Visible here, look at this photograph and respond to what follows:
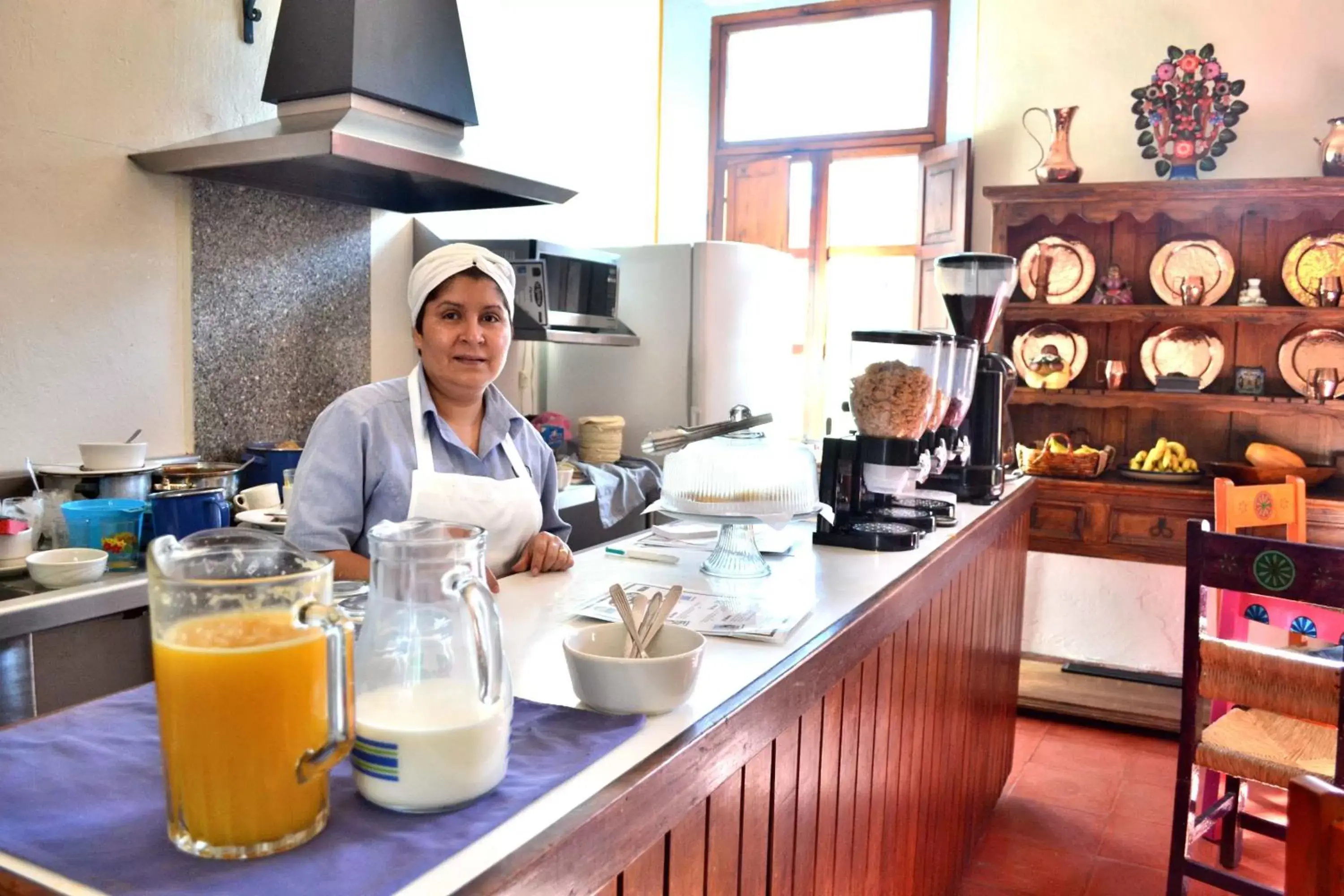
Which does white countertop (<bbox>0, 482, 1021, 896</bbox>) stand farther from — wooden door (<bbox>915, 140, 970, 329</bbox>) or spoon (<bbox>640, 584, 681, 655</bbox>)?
wooden door (<bbox>915, 140, 970, 329</bbox>)

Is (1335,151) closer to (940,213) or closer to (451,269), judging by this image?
(940,213)

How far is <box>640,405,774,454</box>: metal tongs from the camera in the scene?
183 cm

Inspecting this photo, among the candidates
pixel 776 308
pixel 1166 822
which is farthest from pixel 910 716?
pixel 776 308

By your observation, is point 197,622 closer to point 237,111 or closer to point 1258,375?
point 237,111

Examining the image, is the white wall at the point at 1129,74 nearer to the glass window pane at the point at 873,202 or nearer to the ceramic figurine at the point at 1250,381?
the glass window pane at the point at 873,202

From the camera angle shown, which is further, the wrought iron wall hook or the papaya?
the papaya

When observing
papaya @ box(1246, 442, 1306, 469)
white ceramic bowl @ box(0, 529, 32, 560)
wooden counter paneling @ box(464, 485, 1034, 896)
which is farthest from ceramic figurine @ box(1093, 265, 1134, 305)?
white ceramic bowl @ box(0, 529, 32, 560)

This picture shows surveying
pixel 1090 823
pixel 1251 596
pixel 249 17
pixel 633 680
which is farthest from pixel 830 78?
pixel 633 680

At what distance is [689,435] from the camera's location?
6.05 feet

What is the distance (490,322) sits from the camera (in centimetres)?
207

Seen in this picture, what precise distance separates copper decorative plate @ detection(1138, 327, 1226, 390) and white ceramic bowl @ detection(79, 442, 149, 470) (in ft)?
13.8

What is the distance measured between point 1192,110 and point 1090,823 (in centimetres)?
329

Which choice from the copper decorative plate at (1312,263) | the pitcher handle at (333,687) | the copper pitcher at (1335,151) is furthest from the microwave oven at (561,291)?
the copper pitcher at (1335,151)

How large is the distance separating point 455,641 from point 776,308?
14.1ft
